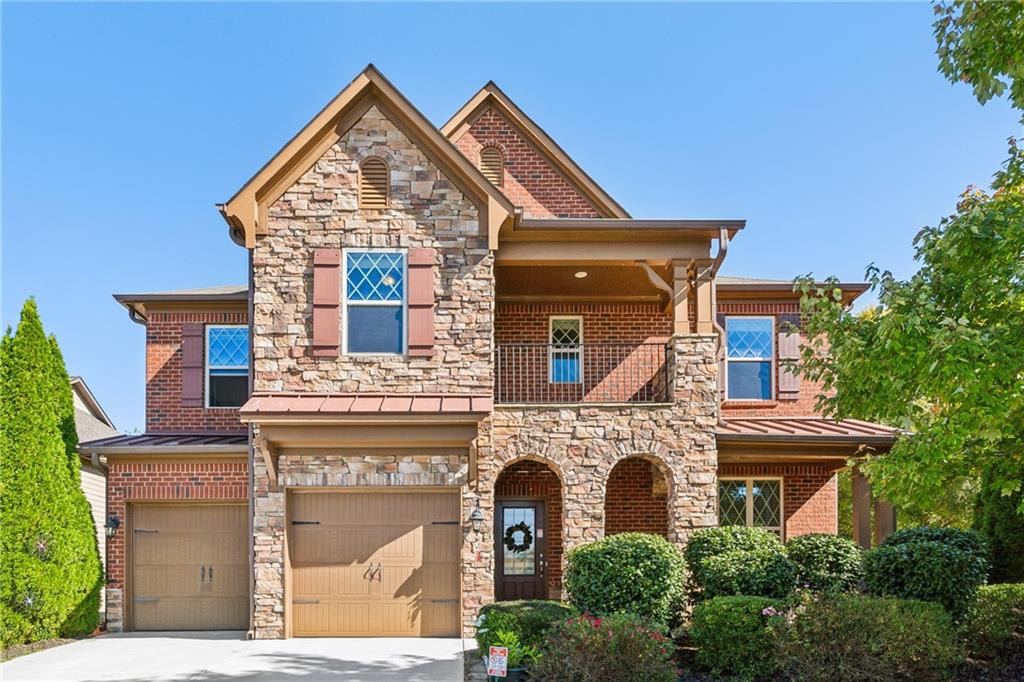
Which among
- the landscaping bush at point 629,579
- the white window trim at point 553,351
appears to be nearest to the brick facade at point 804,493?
the white window trim at point 553,351

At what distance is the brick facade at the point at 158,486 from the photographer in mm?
14570

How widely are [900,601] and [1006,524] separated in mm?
5320

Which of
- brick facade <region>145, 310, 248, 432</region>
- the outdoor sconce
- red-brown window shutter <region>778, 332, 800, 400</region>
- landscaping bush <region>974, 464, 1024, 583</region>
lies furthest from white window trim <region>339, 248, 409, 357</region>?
landscaping bush <region>974, 464, 1024, 583</region>

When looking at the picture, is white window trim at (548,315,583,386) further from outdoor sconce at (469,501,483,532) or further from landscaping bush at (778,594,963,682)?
landscaping bush at (778,594,963,682)

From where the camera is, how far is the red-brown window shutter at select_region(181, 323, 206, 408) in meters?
15.9

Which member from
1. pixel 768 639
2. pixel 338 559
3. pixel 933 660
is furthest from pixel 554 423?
pixel 933 660

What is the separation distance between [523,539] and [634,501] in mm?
2140

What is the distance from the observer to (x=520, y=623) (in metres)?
10.8

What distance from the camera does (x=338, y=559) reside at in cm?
1376

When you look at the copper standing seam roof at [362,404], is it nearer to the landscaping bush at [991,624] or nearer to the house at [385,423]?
the house at [385,423]

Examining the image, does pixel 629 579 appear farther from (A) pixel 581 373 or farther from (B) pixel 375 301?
(B) pixel 375 301

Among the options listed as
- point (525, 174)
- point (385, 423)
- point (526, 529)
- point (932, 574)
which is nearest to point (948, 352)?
point (932, 574)

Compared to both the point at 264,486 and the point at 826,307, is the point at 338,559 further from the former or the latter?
the point at 826,307

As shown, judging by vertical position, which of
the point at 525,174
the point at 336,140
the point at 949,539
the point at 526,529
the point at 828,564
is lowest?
the point at 828,564
